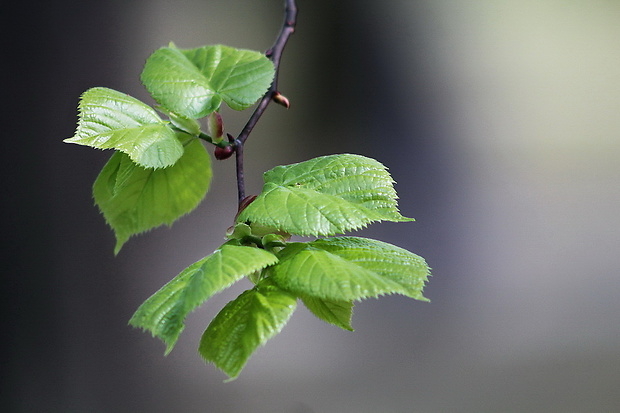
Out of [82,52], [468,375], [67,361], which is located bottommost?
[67,361]

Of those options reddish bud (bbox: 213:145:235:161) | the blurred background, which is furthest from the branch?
the blurred background

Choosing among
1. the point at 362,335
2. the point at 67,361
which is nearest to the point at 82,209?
the point at 67,361

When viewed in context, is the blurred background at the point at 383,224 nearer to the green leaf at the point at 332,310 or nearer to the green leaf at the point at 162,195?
the green leaf at the point at 162,195

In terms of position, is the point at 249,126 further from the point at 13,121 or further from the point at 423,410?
the point at 423,410

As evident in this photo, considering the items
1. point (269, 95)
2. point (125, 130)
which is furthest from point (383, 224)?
point (125, 130)

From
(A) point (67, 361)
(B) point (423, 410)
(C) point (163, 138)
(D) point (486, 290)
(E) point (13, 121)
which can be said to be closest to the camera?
(C) point (163, 138)

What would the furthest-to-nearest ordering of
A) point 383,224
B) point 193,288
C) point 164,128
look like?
point 383,224 → point 164,128 → point 193,288

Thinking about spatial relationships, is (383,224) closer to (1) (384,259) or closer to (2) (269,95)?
(2) (269,95)
